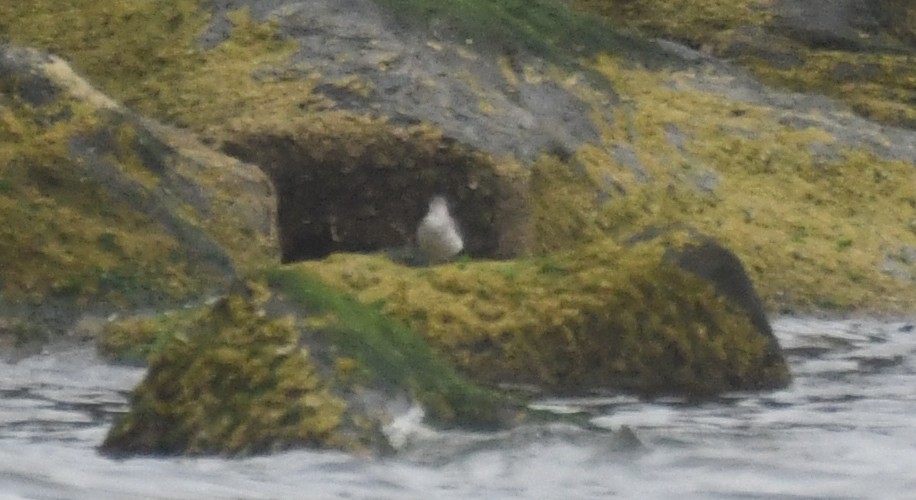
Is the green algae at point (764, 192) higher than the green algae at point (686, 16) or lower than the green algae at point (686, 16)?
lower

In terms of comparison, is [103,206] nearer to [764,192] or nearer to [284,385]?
[284,385]

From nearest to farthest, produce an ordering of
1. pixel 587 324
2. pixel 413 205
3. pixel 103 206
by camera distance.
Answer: pixel 587 324, pixel 103 206, pixel 413 205

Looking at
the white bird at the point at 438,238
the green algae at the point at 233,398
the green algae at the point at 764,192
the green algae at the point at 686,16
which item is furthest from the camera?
the green algae at the point at 686,16

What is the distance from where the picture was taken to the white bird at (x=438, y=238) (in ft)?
33.4

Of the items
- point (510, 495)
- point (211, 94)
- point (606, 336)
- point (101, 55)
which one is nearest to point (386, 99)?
point (211, 94)

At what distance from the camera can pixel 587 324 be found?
8.21m

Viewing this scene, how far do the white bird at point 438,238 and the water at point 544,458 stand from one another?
7.75 ft

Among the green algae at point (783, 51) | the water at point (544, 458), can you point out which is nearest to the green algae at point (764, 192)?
the green algae at point (783, 51)

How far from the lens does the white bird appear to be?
10.2m

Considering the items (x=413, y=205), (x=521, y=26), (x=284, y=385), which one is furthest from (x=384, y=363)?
(x=521, y=26)

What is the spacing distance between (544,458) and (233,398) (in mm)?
1118

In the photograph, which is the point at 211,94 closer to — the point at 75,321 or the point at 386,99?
the point at 386,99

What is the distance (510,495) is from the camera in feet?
19.5

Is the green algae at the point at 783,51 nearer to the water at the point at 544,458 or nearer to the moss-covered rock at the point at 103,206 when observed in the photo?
the moss-covered rock at the point at 103,206
